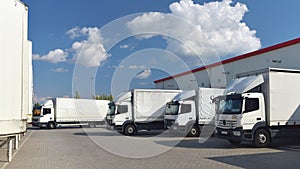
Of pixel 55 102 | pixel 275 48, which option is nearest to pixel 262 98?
pixel 275 48

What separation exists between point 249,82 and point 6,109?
34.2 feet

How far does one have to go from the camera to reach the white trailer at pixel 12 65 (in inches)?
236

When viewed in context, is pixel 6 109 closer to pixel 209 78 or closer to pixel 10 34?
pixel 10 34

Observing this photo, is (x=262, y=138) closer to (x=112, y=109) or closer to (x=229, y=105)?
(x=229, y=105)

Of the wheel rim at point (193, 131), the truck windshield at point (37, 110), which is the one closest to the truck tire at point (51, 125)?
the truck windshield at point (37, 110)

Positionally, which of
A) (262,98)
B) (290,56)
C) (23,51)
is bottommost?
(262,98)

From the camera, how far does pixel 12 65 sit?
6285 millimetres

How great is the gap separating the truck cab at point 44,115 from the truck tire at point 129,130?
13542mm

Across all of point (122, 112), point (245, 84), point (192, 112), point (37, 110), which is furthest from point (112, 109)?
point (37, 110)

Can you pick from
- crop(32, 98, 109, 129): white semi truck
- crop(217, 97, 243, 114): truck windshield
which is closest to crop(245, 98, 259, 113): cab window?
crop(217, 97, 243, 114): truck windshield

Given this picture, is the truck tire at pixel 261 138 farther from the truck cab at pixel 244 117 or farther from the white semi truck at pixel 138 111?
the white semi truck at pixel 138 111

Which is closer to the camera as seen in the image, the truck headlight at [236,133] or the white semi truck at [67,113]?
the truck headlight at [236,133]

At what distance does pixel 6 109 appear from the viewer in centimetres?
618

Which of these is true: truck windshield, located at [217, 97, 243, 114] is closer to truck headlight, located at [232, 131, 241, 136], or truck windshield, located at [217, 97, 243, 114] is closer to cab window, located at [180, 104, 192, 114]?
truck headlight, located at [232, 131, 241, 136]
